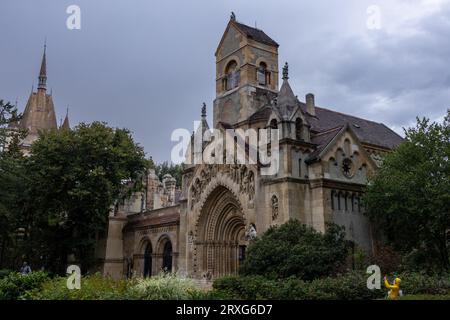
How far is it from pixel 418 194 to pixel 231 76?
1720 cm

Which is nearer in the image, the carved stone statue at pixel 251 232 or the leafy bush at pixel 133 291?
the leafy bush at pixel 133 291

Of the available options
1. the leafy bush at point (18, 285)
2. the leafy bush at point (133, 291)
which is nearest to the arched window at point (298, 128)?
the leafy bush at point (133, 291)

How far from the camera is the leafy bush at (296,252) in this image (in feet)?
71.1

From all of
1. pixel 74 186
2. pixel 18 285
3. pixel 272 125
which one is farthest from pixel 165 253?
pixel 18 285

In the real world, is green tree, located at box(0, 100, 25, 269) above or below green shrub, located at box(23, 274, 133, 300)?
above

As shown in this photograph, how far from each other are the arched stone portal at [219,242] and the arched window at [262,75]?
9.68 metres

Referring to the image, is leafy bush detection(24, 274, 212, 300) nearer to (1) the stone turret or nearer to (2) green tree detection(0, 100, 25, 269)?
(2) green tree detection(0, 100, 25, 269)

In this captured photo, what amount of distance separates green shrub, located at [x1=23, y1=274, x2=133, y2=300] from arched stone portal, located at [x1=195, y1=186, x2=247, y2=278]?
1374cm

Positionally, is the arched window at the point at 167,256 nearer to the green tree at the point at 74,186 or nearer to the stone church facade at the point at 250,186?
the stone church facade at the point at 250,186

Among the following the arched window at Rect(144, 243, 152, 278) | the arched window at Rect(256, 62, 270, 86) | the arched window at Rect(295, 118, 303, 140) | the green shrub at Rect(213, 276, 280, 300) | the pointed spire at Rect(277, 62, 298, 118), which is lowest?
the green shrub at Rect(213, 276, 280, 300)

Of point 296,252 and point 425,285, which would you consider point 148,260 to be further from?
point 425,285

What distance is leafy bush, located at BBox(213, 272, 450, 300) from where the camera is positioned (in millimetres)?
17672

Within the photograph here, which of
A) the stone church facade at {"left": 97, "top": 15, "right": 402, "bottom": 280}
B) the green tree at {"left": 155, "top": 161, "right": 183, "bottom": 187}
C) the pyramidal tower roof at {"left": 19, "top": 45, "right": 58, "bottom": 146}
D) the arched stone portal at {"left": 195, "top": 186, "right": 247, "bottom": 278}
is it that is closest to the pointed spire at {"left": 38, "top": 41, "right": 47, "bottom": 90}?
the pyramidal tower roof at {"left": 19, "top": 45, "right": 58, "bottom": 146}
